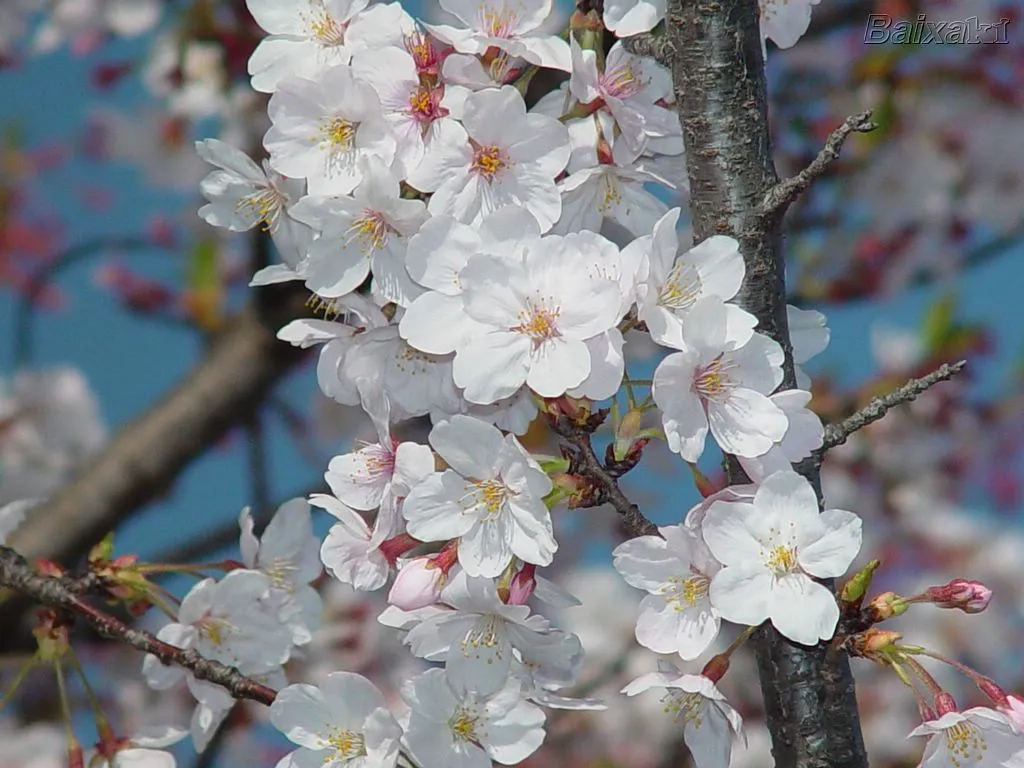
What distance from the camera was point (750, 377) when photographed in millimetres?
1084

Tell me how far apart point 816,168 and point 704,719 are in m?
0.53

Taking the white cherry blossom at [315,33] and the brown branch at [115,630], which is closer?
the white cherry blossom at [315,33]

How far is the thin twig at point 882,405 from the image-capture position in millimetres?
1090

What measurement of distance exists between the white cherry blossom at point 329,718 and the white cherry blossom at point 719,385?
1.35ft

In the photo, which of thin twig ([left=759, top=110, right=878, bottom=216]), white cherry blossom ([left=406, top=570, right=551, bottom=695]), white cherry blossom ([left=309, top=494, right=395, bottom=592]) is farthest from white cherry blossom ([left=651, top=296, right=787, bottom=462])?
white cherry blossom ([left=309, top=494, right=395, bottom=592])

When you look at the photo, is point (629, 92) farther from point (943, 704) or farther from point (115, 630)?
point (115, 630)

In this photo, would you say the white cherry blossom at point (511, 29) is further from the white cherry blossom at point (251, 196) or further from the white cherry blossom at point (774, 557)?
the white cherry blossom at point (774, 557)

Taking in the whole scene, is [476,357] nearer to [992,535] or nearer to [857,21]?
[857,21]

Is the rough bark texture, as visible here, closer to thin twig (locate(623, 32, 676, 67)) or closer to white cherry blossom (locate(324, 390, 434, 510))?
thin twig (locate(623, 32, 676, 67))

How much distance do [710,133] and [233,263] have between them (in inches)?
129

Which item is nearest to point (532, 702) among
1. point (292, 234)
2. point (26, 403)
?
point (292, 234)

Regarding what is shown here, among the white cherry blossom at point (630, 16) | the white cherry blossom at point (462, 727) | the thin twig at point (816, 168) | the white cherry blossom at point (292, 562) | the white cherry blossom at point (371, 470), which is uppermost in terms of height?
the white cherry blossom at point (630, 16)

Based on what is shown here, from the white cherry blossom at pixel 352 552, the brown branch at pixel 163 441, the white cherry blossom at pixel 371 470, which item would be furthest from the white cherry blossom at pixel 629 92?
the brown branch at pixel 163 441

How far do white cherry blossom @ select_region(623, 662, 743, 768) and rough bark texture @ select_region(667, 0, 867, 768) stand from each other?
0.04m
